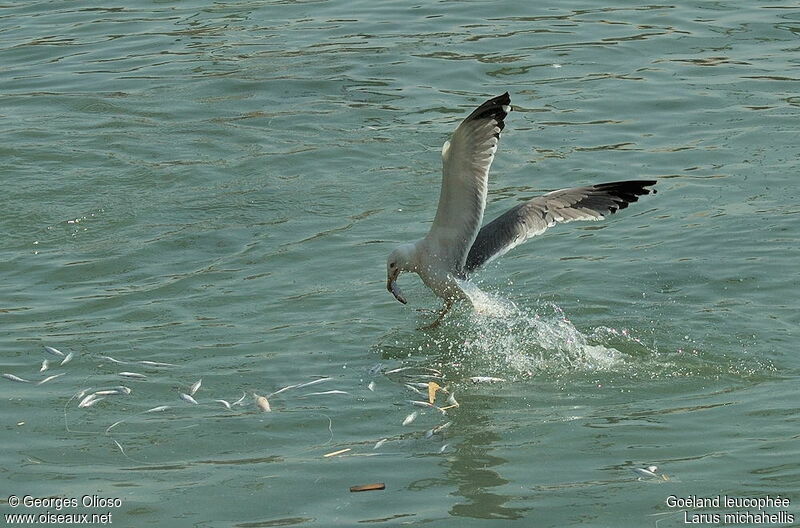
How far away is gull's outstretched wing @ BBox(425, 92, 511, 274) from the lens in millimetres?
8305

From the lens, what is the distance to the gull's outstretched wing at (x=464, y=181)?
830 centimetres

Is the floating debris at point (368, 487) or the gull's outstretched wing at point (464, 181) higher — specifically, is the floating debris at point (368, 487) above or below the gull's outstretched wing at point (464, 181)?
below

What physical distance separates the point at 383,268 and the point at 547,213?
4.71 ft

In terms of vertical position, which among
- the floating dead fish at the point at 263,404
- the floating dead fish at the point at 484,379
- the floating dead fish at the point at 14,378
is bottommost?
the floating dead fish at the point at 484,379

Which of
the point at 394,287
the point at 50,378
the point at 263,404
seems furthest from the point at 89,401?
the point at 394,287

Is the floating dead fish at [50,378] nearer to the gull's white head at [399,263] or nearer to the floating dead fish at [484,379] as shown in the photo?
the gull's white head at [399,263]

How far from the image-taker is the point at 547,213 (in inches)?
356

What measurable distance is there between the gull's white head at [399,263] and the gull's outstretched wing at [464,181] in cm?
14

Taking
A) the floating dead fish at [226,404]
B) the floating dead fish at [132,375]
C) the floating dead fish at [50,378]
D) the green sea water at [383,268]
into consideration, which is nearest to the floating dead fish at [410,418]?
the green sea water at [383,268]

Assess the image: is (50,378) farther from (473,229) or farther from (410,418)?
(473,229)

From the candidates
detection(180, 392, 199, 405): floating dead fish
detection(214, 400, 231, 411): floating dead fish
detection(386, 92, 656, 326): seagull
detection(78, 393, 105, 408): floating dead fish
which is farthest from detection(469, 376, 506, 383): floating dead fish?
detection(78, 393, 105, 408): floating dead fish

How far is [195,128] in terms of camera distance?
13.1 metres

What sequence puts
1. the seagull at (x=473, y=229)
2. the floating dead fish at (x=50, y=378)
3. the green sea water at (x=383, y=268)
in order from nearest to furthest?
the green sea water at (x=383, y=268), the floating dead fish at (x=50, y=378), the seagull at (x=473, y=229)

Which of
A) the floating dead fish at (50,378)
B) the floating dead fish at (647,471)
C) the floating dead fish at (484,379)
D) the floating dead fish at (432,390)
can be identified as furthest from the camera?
the floating dead fish at (484,379)
